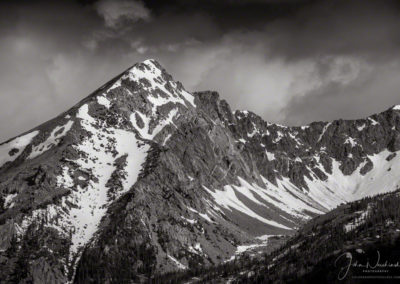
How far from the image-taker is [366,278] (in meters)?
197

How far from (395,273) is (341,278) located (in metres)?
18.2

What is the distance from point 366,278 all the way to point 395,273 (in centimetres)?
984

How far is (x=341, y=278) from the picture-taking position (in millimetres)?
198000

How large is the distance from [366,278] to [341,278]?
8465mm
